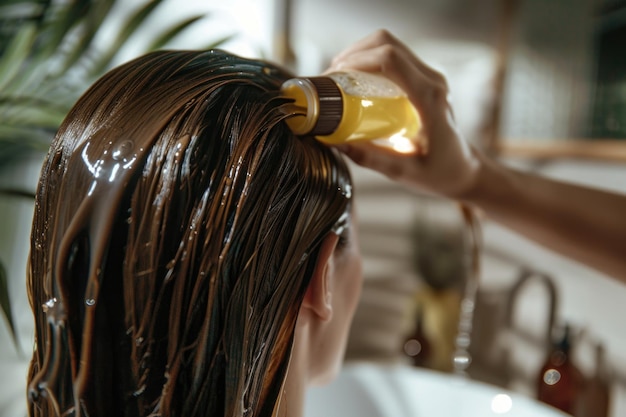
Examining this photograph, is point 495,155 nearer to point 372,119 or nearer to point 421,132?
point 421,132

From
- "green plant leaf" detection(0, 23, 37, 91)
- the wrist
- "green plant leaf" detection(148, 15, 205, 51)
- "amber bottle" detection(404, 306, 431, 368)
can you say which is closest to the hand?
the wrist

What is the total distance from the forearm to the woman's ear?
298mm

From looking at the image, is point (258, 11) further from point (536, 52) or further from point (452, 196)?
point (452, 196)

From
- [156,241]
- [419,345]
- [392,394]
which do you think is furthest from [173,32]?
[419,345]

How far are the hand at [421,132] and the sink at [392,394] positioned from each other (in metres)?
0.53

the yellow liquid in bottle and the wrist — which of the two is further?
the wrist

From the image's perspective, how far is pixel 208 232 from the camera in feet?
1.41

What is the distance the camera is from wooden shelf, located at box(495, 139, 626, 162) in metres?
1.12

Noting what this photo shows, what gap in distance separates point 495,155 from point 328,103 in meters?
1.07

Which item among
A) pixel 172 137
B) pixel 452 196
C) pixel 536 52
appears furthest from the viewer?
pixel 536 52

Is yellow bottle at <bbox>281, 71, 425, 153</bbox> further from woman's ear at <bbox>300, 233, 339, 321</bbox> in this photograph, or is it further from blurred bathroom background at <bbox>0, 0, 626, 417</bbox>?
blurred bathroom background at <bbox>0, 0, 626, 417</bbox>

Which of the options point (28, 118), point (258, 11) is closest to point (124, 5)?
point (258, 11)

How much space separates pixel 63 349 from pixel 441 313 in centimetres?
118

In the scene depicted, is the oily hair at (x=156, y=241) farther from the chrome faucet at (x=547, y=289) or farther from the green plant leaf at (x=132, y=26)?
the chrome faucet at (x=547, y=289)
